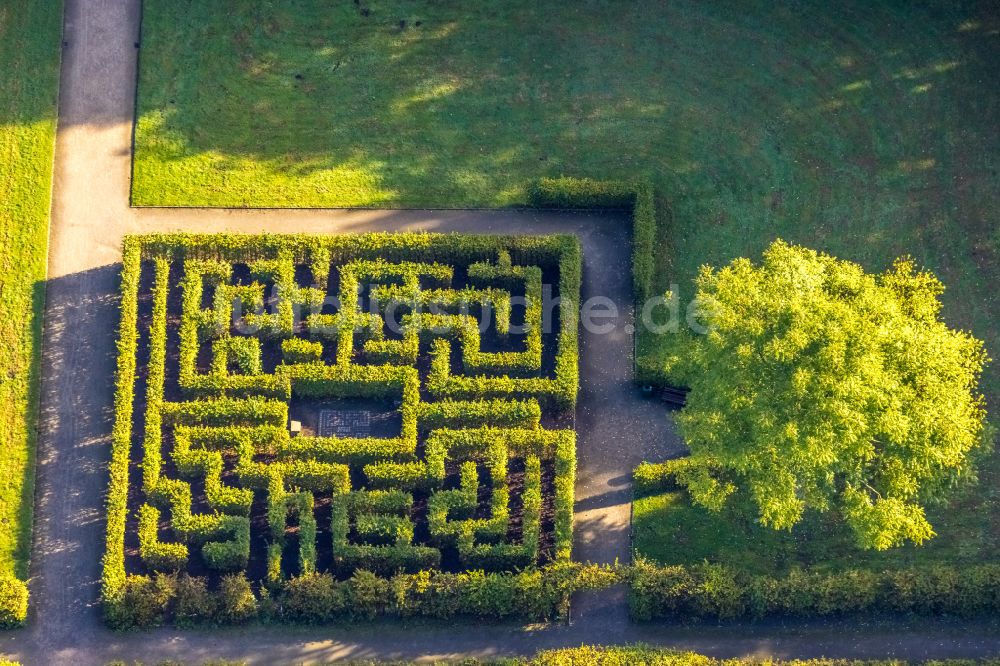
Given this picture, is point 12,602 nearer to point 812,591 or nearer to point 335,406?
point 335,406

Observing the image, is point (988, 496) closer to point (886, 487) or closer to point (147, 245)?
point (886, 487)

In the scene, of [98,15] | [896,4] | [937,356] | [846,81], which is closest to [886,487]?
[937,356]

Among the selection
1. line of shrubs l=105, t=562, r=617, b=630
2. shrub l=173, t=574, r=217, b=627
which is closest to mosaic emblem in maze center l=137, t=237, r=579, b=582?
line of shrubs l=105, t=562, r=617, b=630

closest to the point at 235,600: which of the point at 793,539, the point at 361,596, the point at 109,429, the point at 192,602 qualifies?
the point at 192,602

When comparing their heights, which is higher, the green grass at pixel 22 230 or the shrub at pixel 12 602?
the green grass at pixel 22 230

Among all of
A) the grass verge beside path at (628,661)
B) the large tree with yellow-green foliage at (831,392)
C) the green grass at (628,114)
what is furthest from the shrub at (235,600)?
the large tree with yellow-green foliage at (831,392)

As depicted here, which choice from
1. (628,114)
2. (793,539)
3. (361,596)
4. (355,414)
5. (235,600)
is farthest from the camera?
(628,114)

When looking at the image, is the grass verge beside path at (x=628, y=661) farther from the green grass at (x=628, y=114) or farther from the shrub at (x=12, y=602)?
the green grass at (x=628, y=114)
